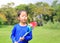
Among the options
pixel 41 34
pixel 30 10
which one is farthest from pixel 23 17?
pixel 41 34

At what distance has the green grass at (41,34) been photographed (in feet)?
8.79

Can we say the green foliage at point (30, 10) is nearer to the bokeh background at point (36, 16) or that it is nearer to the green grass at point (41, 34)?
the bokeh background at point (36, 16)

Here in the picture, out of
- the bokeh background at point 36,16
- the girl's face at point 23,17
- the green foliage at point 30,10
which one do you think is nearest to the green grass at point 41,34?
the bokeh background at point 36,16

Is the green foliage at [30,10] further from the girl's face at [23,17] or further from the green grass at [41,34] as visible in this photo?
the girl's face at [23,17]

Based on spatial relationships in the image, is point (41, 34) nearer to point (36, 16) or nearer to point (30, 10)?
point (36, 16)

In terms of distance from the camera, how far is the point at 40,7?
2.68m

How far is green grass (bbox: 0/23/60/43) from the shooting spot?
2680 millimetres

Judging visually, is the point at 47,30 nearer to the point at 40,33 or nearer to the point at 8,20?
the point at 40,33

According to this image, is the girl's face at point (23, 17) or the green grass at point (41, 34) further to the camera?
the green grass at point (41, 34)

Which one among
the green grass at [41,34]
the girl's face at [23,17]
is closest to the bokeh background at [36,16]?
the green grass at [41,34]

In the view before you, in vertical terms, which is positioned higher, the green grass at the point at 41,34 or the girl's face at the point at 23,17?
the girl's face at the point at 23,17

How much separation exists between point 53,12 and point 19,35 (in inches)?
57.8

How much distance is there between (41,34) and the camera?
2.74 m

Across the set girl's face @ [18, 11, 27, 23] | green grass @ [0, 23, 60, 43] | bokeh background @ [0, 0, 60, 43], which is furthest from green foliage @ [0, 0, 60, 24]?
girl's face @ [18, 11, 27, 23]
